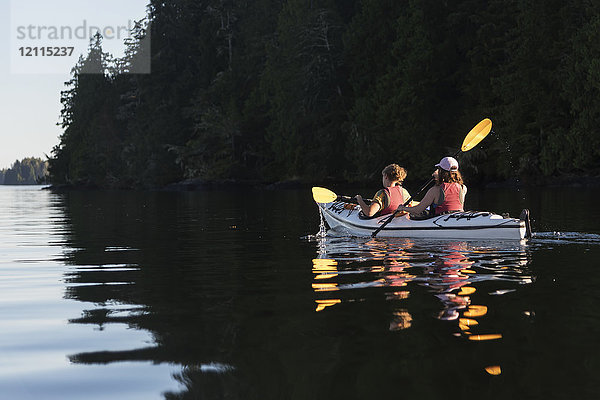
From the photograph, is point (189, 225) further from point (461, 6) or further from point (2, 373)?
point (461, 6)

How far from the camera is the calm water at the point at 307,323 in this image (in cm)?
411

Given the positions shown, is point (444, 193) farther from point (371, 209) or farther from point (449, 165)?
point (371, 209)

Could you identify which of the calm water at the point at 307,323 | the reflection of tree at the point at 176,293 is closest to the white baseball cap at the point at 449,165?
the calm water at the point at 307,323

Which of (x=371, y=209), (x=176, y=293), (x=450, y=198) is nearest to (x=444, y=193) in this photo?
(x=450, y=198)

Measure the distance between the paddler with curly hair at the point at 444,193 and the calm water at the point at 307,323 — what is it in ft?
3.63

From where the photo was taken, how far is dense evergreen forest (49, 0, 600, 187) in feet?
132

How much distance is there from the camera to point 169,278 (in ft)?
28.0

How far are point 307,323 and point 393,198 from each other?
A: 746 cm

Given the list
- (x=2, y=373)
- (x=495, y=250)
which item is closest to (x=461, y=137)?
(x=495, y=250)

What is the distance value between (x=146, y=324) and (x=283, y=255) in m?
4.99

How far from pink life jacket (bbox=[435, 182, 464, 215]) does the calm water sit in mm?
1143

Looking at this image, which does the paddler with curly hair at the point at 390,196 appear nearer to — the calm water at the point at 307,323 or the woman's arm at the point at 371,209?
the woman's arm at the point at 371,209

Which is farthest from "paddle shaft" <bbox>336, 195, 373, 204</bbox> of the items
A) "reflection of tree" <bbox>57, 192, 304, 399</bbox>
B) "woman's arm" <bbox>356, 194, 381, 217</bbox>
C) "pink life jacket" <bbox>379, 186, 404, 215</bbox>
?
"reflection of tree" <bbox>57, 192, 304, 399</bbox>

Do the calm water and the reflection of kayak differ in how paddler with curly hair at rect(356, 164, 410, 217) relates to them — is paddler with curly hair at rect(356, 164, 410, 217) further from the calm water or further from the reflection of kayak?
the calm water
